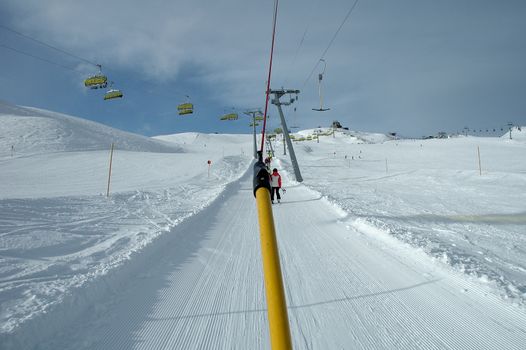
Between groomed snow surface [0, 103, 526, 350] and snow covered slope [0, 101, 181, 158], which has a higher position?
snow covered slope [0, 101, 181, 158]

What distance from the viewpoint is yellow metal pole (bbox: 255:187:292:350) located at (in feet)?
4.51

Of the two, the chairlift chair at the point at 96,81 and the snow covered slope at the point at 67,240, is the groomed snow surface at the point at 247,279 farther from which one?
the chairlift chair at the point at 96,81

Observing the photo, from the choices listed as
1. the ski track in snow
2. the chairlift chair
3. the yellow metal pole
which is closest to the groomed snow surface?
the ski track in snow

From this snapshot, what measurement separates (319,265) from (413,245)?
6.71 feet

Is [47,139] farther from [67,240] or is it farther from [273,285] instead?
[273,285]

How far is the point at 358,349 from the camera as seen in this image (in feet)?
10.1

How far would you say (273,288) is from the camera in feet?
4.78

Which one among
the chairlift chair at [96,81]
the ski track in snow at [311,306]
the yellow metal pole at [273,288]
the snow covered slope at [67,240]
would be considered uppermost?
the chairlift chair at [96,81]

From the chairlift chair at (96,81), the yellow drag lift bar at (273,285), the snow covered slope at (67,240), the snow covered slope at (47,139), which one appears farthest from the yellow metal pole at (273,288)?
the snow covered slope at (47,139)

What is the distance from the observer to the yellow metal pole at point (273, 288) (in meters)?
1.38

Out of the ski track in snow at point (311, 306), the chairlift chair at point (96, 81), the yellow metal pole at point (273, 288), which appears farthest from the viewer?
the chairlift chair at point (96, 81)

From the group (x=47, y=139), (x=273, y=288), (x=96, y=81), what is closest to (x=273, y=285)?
(x=273, y=288)

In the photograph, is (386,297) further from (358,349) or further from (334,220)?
(334,220)

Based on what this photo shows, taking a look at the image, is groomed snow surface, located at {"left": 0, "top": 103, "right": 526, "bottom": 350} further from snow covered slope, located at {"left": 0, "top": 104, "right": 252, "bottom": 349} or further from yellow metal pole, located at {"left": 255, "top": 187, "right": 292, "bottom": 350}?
yellow metal pole, located at {"left": 255, "top": 187, "right": 292, "bottom": 350}
